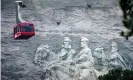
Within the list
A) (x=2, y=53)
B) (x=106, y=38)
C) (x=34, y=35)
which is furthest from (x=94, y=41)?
(x=2, y=53)

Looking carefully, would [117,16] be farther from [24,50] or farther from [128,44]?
[24,50]

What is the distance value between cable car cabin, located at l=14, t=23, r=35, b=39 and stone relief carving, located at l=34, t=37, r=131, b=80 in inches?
32.1

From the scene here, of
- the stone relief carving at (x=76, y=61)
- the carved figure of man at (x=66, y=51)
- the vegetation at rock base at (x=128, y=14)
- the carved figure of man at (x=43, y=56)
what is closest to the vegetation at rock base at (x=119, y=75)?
the stone relief carving at (x=76, y=61)

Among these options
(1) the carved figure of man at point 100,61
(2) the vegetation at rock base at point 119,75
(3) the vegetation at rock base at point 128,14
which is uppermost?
(3) the vegetation at rock base at point 128,14

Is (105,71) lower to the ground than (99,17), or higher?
lower

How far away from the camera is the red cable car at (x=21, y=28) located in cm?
1681

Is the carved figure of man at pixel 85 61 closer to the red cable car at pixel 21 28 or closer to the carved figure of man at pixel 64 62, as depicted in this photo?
the carved figure of man at pixel 64 62

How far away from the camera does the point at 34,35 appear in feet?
59.3

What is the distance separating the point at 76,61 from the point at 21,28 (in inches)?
102

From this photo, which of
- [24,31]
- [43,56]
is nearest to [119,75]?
[43,56]

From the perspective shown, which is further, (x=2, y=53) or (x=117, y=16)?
(x=117, y=16)

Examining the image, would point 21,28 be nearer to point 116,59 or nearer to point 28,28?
point 28,28

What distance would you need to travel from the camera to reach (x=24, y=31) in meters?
16.8

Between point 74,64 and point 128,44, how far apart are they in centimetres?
228
